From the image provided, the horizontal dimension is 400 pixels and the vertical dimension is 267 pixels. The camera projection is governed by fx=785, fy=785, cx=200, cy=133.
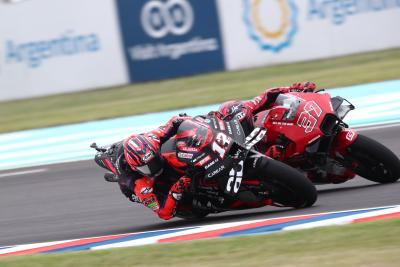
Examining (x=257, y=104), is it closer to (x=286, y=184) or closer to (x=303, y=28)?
(x=286, y=184)

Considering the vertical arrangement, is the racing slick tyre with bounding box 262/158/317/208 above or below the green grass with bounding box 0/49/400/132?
above

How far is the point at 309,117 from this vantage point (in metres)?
6.64

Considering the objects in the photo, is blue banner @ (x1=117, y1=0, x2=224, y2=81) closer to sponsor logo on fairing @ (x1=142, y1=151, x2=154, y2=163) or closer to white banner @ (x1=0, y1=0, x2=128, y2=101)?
white banner @ (x1=0, y1=0, x2=128, y2=101)

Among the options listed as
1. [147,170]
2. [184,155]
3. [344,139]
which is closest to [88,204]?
[147,170]

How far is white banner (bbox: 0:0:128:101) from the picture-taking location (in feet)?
59.3

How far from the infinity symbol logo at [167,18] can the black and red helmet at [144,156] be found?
11.6 m

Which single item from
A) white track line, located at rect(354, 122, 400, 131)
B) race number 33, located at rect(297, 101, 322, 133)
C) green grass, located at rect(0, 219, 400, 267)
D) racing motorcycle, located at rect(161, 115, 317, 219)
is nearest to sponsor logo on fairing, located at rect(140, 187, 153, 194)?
racing motorcycle, located at rect(161, 115, 317, 219)

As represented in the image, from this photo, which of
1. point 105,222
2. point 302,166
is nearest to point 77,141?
point 105,222

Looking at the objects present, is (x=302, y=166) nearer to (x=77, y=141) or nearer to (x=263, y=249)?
(x=263, y=249)

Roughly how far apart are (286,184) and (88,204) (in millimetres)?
2882

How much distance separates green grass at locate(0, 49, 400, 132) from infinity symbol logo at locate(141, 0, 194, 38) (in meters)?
1.17

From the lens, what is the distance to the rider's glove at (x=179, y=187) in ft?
21.0

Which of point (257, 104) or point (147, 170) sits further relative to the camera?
point (257, 104)

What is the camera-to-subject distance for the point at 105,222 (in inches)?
295
